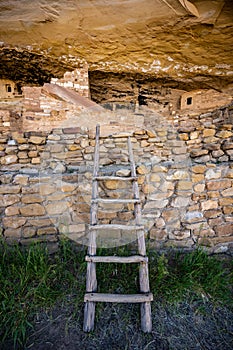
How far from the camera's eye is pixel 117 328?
145 centimetres

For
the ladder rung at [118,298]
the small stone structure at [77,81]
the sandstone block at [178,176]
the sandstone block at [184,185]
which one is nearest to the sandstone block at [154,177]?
the sandstone block at [178,176]

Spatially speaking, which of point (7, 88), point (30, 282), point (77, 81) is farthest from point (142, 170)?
point (7, 88)

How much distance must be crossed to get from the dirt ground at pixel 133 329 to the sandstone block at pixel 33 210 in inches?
33.7

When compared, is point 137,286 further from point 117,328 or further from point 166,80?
point 166,80

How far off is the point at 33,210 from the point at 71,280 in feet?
2.53

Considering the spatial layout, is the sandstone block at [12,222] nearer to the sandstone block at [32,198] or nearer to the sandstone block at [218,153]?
the sandstone block at [32,198]

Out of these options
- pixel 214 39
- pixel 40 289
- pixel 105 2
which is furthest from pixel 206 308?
pixel 214 39

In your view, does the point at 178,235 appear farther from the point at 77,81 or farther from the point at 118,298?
the point at 77,81

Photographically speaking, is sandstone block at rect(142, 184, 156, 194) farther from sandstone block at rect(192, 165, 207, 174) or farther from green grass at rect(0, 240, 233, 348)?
green grass at rect(0, 240, 233, 348)

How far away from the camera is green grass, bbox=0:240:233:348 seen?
152cm

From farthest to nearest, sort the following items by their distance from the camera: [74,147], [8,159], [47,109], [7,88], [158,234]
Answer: [7,88] → [47,109] → [74,147] → [8,159] → [158,234]

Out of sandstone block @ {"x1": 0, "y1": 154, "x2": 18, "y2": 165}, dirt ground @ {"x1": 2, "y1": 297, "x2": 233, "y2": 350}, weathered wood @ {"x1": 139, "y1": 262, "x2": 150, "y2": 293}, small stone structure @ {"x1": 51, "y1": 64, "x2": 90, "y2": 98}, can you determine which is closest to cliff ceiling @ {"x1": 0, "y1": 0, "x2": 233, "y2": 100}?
small stone structure @ {"x1": 51, "y1": 64, "x2": 90, "y2": 98}

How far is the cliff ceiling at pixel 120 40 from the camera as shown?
287 centimetres

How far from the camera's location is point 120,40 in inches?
141
